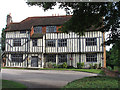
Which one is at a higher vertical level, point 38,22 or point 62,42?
point 38,22

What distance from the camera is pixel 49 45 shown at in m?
24.2

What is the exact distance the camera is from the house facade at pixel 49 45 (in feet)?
74.8

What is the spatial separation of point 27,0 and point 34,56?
18.3 metres

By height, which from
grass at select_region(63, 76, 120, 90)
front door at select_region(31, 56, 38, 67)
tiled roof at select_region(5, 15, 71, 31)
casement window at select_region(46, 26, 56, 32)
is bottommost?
front door at select_region(31, 56, 38, 67)

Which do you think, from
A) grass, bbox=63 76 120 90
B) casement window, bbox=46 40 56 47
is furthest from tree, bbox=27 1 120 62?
casement window, bbox=46 40 56 47

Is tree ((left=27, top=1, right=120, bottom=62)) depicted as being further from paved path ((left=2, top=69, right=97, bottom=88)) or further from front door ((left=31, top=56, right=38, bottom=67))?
front door ((left=31, top=56, right=38, bottom=67))

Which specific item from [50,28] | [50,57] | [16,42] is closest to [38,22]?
[50,28]

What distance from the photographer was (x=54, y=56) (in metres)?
24.1

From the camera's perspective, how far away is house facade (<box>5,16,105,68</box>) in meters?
22.8

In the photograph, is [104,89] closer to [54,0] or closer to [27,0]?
[54,0]

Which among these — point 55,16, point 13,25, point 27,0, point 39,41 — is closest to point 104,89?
point 27,0

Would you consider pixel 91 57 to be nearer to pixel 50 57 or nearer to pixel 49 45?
pixel 50 57

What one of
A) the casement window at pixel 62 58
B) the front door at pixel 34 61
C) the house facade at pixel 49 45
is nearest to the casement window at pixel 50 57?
the house facade at pixel 49 45

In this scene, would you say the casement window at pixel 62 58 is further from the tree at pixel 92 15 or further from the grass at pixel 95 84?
the grass at pixel 95 84
